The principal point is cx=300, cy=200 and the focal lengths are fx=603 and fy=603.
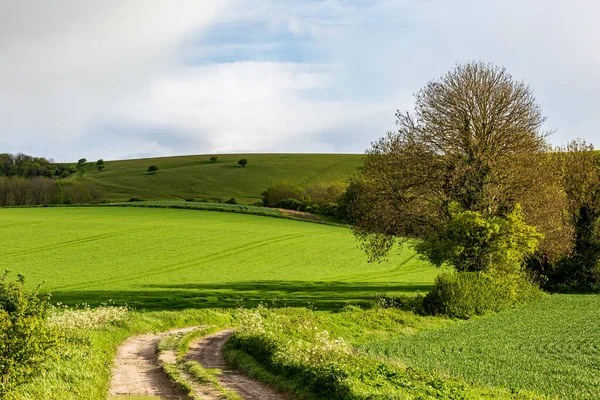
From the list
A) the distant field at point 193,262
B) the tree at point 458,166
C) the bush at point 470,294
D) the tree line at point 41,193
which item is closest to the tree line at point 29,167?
the tree line at point 41,193

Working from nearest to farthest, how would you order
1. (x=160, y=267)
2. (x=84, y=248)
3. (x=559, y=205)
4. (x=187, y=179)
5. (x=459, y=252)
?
1. (x=459, y=252)
2. (x=559, y=205)
3. (x=160, y=267)
4. (x=84, y=248)
5. (x=187, y=179)

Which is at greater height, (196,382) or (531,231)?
(531,231)

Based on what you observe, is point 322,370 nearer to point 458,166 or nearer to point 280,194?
point 458,166

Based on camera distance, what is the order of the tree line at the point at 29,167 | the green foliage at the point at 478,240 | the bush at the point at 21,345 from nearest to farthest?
the bush at the point at 21,345 → the green foliage at the point at 478,240 → the tree line at the point at 29,167

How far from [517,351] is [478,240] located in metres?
14.1

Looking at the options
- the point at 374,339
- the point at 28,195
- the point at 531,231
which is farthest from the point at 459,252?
the point at 28,195

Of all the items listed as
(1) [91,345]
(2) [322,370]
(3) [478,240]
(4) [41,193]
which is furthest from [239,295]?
(4) [41,193]

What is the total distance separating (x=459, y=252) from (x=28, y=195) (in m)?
117

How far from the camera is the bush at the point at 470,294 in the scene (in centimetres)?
3478

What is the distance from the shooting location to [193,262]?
5988 centimetres

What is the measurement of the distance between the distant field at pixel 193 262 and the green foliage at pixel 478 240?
23.7 ft

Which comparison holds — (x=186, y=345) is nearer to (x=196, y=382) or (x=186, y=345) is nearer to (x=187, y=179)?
(x=196, y=382)

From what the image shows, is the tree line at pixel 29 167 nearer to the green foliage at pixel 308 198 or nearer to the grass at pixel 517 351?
the green foliage at pixel 308 198

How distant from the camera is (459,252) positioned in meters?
37.0
